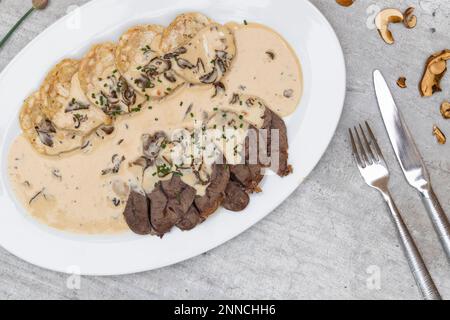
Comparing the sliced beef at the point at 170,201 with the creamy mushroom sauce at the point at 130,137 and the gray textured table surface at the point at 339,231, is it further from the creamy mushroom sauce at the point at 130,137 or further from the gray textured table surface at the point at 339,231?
the gray textured table surface at the point at 339,231

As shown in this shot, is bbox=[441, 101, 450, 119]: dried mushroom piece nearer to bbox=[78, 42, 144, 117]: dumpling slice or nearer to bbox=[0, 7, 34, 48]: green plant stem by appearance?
bbox=[78, 42, 144, 117]: dumpling slice

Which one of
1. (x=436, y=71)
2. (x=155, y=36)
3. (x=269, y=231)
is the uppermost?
(x=155, y=36)

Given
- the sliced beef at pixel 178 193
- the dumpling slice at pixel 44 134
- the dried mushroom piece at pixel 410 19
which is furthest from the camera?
the dried mushroom piece at pixel 410 19

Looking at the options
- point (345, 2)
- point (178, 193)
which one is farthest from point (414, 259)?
point (345, 2)

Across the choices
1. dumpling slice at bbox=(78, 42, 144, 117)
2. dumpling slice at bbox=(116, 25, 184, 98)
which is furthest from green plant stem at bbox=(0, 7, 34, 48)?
dumpling slice at bbox=(116, 25, 184, 98)

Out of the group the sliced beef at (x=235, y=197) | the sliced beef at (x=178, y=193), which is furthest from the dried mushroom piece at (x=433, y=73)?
the sliced beef at (x=178, y=193)
